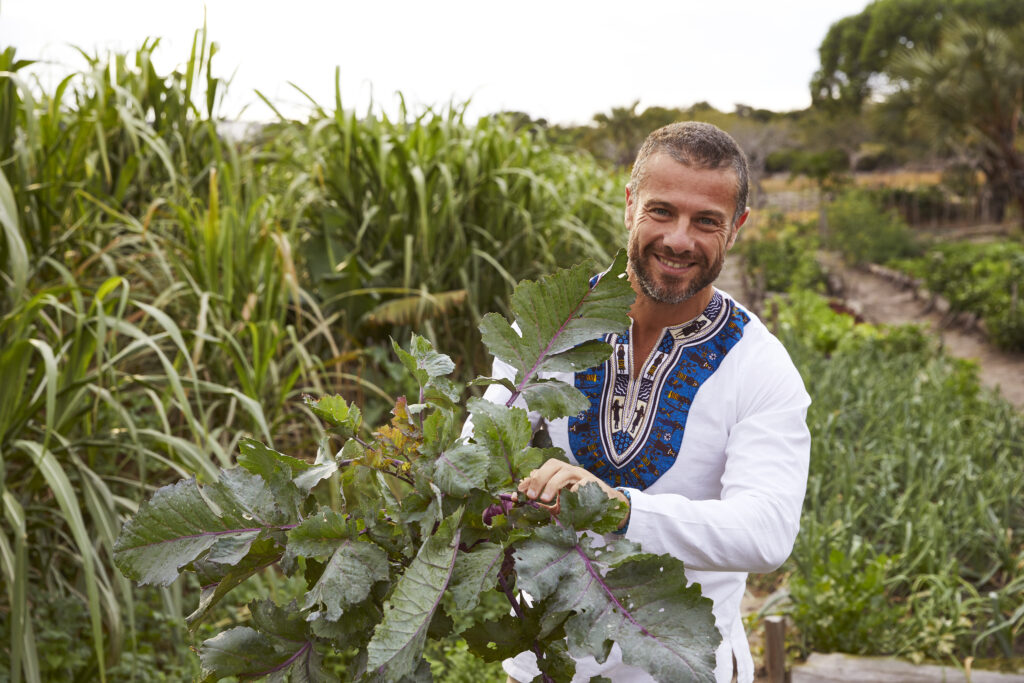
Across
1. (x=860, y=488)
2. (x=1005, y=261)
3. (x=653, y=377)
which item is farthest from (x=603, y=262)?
(x=1005, y=261)

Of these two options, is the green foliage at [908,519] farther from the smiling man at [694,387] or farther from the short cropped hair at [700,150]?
the short cropped hair at [700,150]

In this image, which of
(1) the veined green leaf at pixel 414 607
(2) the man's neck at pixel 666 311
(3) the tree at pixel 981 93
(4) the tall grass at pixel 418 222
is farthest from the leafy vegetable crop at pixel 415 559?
(3) the tree at pixel 981 93

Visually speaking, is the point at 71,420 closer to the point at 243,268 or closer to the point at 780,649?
the point at 243,268

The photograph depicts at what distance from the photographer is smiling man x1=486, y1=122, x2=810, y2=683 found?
113cm

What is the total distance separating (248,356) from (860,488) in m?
2.44

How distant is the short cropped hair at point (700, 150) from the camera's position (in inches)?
45.5

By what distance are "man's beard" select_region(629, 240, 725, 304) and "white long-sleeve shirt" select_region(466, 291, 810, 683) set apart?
0.24ft

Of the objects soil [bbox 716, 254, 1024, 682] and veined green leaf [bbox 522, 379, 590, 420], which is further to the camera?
soil [bbox 716, 254, 1024, 682]

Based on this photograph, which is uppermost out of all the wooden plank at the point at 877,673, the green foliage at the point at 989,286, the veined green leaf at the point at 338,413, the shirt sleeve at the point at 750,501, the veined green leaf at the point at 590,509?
the veined green leaf at the point at 338,413

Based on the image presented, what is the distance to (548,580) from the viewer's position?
714 millimetres

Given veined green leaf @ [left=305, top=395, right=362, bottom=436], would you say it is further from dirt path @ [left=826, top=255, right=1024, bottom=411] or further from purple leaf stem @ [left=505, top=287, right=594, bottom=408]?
dirt path @ [left=826, top=255, right=1024, bottom=411]

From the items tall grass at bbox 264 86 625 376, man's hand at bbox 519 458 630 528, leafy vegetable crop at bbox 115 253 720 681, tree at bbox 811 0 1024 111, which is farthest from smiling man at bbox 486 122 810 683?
tree at bbox 811 0 1024 111

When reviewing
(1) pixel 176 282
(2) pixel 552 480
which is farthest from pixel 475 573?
(1) pixel 176 282

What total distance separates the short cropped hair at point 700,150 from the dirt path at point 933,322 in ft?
15.1
